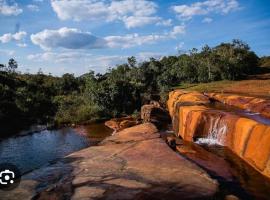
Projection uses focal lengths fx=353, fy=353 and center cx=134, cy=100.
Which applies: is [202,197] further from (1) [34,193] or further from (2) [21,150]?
(2) [21,150]

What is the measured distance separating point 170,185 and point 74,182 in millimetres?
3606

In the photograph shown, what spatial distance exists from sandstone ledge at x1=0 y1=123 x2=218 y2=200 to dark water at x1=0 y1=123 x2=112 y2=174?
3400 millimetres

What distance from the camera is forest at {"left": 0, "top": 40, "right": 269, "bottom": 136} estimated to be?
3750cm

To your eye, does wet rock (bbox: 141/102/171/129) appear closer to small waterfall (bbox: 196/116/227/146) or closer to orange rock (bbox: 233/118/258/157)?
small waterfall (bbox: 196/116/227/146)

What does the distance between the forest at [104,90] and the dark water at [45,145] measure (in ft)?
11.8

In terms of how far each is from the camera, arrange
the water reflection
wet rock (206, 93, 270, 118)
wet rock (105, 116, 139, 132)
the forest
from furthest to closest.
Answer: the forest
wet rock (105, 116, 139, 132)
wet rock (206, 93, 270, 118)
the water reflection

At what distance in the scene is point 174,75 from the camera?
65.1 m

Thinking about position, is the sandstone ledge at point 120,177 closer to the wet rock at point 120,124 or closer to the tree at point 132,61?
the wet rock at point 120,124

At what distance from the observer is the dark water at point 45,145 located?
71.1 ft

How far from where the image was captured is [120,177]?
44.9 ft

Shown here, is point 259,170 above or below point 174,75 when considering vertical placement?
below

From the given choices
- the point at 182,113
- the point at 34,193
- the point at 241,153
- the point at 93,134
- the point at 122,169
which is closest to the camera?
the point at 34,193

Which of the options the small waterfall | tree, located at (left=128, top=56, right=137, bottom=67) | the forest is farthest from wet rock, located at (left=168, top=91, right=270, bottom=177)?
tree, located at (left=128, top=56, right=137, bottom=67)

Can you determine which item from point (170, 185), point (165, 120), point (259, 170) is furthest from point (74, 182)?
point (165, 120)
